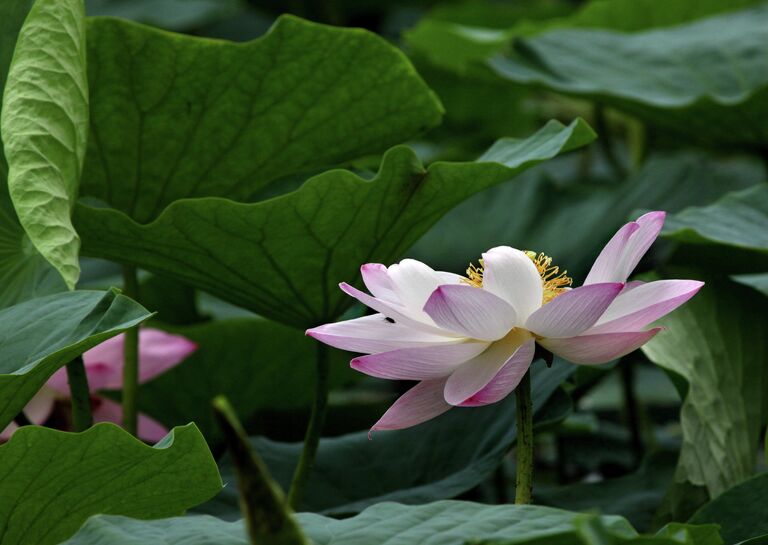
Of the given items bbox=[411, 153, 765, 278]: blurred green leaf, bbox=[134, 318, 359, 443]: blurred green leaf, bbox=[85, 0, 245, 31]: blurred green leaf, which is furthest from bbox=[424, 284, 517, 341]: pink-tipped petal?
bbox=[85, 0, 245, 31]: blurred green leaf

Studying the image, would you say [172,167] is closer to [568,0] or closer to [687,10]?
[687,10]

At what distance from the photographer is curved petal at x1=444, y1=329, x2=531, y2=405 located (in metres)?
0.51

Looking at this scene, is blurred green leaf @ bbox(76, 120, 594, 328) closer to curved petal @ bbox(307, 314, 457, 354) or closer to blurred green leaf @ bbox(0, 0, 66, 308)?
blurred green leaf @ bbox(0, 0, 66, 308)

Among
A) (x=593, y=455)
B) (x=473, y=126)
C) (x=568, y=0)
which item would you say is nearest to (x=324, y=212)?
(x=593, y=455)

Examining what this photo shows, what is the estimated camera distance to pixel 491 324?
51cm

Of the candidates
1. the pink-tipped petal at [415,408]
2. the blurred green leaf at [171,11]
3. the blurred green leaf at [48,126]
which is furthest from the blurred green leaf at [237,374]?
the blurred green leaf at [171,11]

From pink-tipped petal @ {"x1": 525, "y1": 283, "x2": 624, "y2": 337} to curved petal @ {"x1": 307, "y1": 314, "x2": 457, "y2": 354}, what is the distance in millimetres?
44

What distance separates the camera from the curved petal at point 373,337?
52cm

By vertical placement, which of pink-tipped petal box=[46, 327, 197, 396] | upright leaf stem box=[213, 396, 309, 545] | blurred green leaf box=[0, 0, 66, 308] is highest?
upright leaf stem box=[213, 396, 309, 545]

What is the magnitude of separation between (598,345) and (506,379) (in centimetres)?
5

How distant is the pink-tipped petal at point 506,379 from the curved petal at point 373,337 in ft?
0.12

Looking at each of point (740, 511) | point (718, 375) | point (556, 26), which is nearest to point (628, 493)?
point (718, 375)

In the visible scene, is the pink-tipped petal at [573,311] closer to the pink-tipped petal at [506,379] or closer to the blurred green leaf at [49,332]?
the pink-tipped petal at [506,379]

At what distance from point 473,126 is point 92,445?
1.37 m
